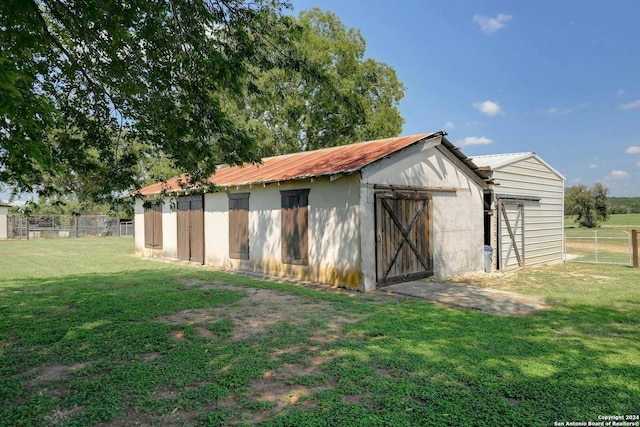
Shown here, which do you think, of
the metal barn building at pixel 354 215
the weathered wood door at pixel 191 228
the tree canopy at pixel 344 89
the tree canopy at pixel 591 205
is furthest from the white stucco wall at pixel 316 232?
the tree canopy at pixel 591 205

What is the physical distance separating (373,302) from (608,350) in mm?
3839

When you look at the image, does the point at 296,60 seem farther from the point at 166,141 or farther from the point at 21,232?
the point at 21,232

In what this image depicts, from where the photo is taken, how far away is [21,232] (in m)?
29.2

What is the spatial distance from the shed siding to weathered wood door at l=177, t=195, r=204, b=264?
9.95 metres

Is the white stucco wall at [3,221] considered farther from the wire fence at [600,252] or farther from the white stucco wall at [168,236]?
the wire fence at [600,252]

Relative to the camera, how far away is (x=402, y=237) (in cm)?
984

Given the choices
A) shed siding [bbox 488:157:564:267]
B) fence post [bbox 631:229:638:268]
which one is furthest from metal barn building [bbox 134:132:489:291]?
fence post [bbox 631:229:638:268]

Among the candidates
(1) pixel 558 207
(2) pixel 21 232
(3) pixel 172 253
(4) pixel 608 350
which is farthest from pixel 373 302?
(2) pixel 21 232

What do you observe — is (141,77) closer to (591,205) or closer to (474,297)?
(474,297)

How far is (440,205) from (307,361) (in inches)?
305

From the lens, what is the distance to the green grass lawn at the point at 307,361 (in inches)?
130

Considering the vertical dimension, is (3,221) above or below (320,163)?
below

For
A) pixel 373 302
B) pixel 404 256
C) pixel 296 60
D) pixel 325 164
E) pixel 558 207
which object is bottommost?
pixel 373 302

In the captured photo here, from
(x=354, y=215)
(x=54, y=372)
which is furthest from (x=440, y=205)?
(x=54, y=372)
